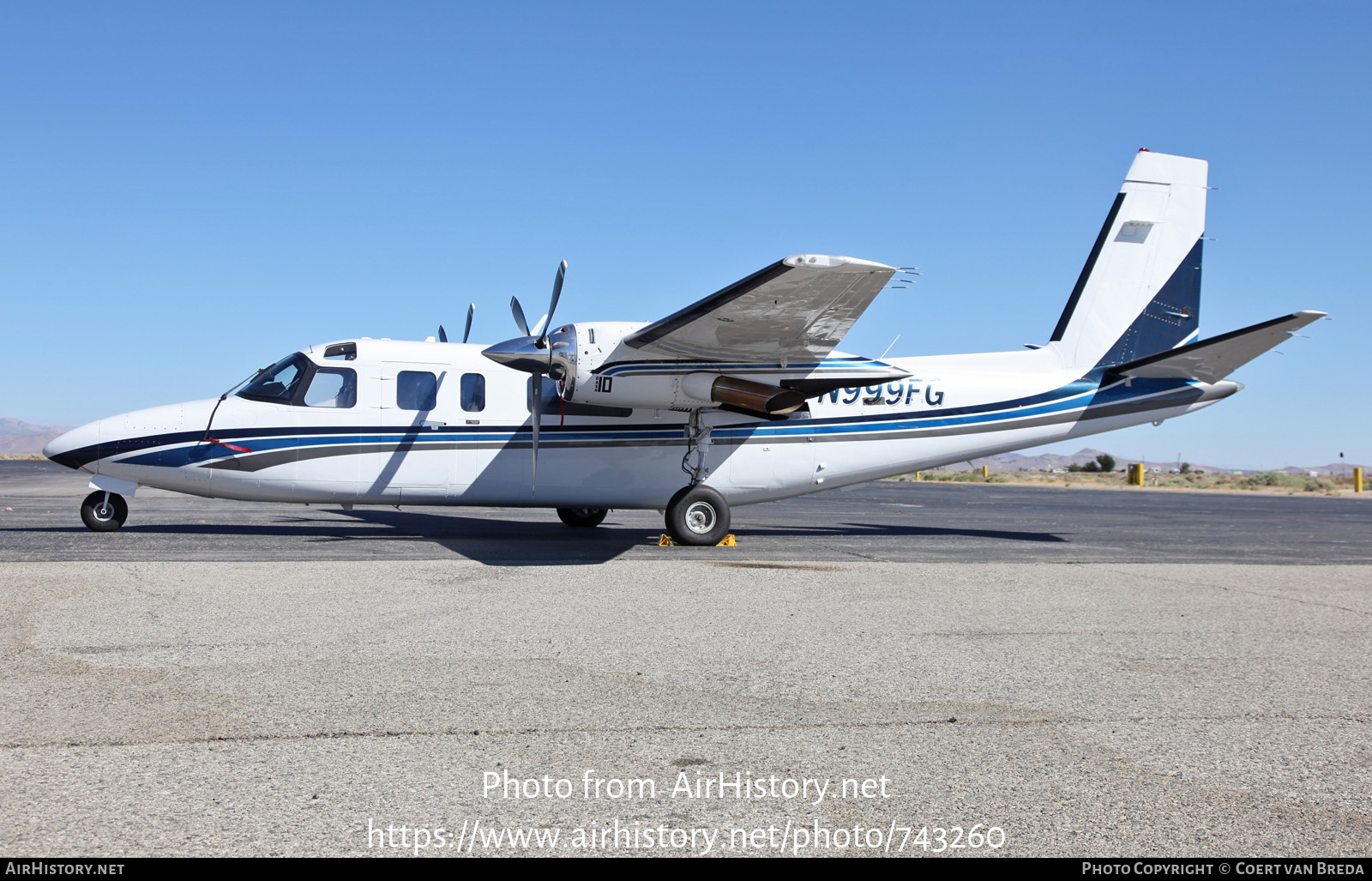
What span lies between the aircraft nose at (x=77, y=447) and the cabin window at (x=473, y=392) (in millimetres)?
5140

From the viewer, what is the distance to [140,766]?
12.2 ft

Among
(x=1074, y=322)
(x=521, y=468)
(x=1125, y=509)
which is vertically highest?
(x=1074, y=322)

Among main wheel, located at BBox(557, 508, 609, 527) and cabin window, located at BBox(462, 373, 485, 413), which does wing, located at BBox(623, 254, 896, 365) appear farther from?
main wheel, located at BBox(557, 508, 609, 527)

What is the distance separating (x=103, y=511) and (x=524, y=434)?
608cm

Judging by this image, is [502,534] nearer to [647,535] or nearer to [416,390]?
[647,535]

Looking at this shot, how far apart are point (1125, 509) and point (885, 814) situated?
2389cm

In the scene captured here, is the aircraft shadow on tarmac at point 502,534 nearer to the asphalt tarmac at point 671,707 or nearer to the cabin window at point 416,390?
the asphalt tarmac at point 671,707

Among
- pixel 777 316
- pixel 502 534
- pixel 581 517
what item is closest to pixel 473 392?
pixel 502 534

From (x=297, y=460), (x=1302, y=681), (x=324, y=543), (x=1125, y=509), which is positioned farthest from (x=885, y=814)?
(x=1125, y=509)

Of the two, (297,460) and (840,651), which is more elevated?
(297,460)

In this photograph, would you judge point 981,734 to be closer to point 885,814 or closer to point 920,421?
point 885,814
